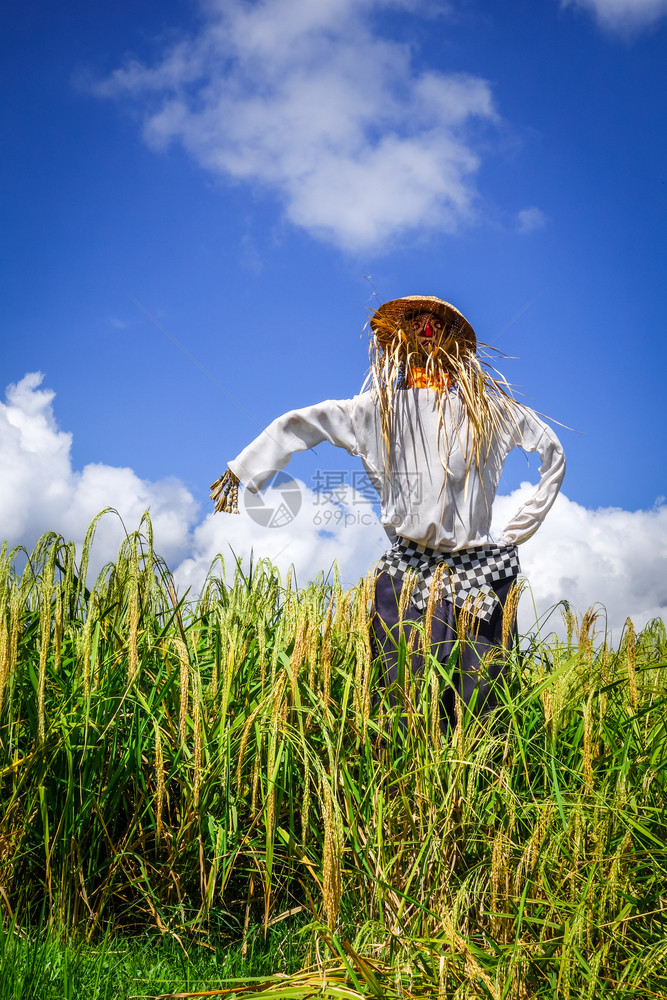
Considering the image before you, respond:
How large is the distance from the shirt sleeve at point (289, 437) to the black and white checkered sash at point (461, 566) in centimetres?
44

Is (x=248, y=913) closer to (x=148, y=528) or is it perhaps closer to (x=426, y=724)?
(x=426, y=724)

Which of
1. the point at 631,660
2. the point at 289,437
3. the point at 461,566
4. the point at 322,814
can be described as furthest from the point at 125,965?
the point at 289,437

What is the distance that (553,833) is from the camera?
1593 millimetres

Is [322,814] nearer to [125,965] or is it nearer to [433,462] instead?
[125,965]

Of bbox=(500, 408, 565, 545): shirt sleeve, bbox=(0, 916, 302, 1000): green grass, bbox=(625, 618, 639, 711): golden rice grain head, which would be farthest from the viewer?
bbox=(500, 408, 565, 545): shirt sleeve

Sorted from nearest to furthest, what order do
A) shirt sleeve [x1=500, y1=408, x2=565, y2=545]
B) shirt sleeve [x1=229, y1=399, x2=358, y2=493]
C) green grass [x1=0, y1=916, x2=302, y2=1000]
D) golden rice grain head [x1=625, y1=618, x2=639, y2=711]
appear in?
green grass [x1=0, y1=916, x2=302, y2=1000] < golden rice grain head [x1=625, y1=618, x2=639, y2=711] < shirt sleeve [x1=229, y1=399, x2=358, y2=493] < shirt sleeve [x1=500, y1=408, x2=565, y2=545]

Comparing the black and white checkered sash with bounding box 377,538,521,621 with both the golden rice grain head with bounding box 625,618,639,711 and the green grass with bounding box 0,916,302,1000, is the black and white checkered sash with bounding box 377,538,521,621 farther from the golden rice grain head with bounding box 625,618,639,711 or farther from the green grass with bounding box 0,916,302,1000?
the green grass with bounding box 0,916,302,1000

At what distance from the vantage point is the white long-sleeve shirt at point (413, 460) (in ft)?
8.53

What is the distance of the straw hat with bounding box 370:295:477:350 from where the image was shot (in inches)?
114

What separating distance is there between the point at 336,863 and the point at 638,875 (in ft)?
2.70

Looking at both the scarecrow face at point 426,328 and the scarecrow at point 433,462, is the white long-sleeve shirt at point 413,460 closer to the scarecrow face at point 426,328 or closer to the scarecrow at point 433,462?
the scarecrow at point 433,462

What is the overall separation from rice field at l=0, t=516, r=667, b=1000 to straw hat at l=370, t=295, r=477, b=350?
1.27 meters

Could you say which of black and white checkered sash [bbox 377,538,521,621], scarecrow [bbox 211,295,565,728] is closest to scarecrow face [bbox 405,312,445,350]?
scarecrow [bbox 211,295,565,728]

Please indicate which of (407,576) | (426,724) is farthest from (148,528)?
(426,724)
